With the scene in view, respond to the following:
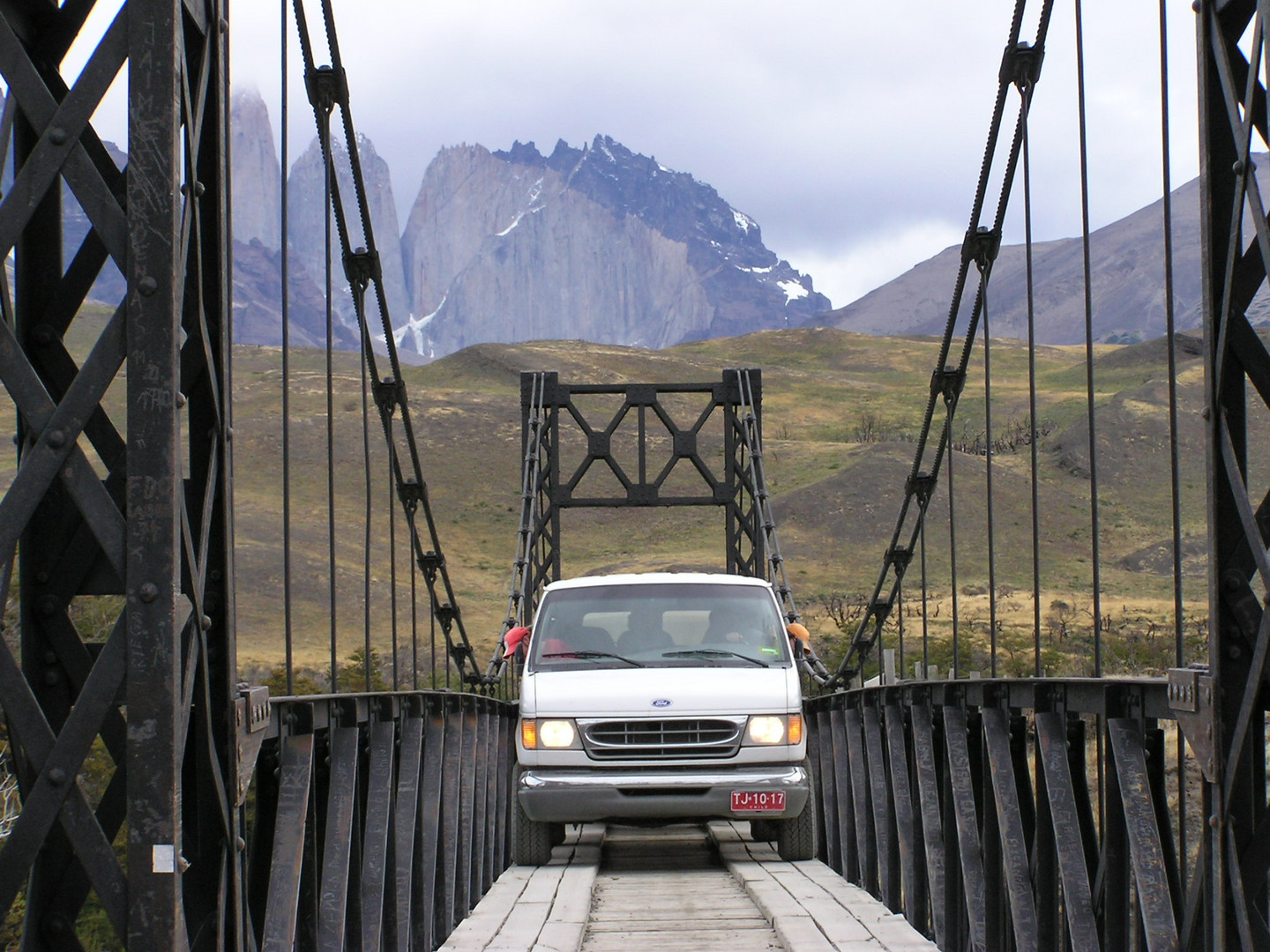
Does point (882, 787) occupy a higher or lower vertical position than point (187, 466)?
lower

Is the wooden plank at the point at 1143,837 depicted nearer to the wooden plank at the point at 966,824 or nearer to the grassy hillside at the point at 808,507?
the wooden plank at the point at 966,824

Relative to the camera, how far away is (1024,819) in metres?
6.38

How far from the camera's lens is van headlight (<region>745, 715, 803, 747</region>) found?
989cm

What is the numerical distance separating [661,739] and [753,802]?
68 centimetres

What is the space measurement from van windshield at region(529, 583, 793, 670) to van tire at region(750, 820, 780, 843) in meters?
1.06

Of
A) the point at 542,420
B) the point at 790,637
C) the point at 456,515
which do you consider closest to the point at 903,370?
the point at 456,515

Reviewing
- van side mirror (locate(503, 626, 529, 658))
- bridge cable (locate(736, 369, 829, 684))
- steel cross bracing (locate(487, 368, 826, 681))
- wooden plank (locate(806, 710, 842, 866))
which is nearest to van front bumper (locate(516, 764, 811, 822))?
van side mirror (locate(503, 626, 529, 658))

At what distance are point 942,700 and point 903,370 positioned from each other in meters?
138

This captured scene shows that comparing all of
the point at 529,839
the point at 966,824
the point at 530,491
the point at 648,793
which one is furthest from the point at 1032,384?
the point at 530,491

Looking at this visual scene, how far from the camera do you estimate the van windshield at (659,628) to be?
10453 mm

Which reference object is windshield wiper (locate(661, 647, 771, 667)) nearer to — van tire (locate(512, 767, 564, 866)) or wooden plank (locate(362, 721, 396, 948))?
van tire (locate(512, 767, 564, 866))

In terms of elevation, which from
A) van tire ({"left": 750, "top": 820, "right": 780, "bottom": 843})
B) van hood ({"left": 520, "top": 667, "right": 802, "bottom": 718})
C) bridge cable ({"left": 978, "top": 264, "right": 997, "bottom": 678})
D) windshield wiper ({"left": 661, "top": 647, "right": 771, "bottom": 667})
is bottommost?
van tire ({"left": 750, "top": 820, "right": 780, "bottom": 843})

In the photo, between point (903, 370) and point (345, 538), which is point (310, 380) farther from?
point (903, 370)

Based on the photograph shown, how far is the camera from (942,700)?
7.48m
